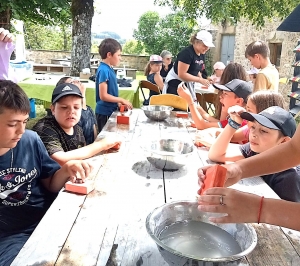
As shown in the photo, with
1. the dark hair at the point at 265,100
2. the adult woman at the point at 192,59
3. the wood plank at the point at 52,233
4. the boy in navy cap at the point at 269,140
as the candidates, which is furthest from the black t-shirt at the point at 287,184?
the adult woman at the point at 192,59

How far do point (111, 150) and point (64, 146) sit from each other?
30 centimetres

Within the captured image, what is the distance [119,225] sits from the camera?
1.19m

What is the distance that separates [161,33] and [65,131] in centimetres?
1677

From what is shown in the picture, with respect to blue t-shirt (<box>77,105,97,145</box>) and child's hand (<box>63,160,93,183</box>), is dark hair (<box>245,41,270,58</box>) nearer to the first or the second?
blue t-shirt (<box>77,105,97,145</box>)

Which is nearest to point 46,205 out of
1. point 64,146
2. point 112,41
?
point 64,146

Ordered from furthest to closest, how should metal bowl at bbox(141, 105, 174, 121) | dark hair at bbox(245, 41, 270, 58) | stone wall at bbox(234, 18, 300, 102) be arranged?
1. stone wall at bbox(234, 18, 300, 102)
2. dark hair at bbox(245, 41, 270, 58)
3. metal bowl at bbox(141, 105, 174, 121)

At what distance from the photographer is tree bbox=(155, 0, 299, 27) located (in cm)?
784

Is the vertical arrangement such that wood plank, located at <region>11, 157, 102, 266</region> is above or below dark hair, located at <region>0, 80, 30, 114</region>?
below

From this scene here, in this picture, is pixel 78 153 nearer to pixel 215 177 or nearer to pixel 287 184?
pixel 215 177

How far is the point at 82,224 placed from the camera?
3.90 feet

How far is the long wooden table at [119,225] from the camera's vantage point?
39.7 inches

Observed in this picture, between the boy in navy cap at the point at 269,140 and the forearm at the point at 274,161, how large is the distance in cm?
34

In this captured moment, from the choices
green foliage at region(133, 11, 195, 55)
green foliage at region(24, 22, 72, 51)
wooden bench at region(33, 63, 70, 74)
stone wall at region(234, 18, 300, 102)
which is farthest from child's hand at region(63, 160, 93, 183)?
green foliage at region(24, 22, 72, 51)

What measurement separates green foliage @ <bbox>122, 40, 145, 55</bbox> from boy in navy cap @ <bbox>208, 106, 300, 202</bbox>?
1814cm
